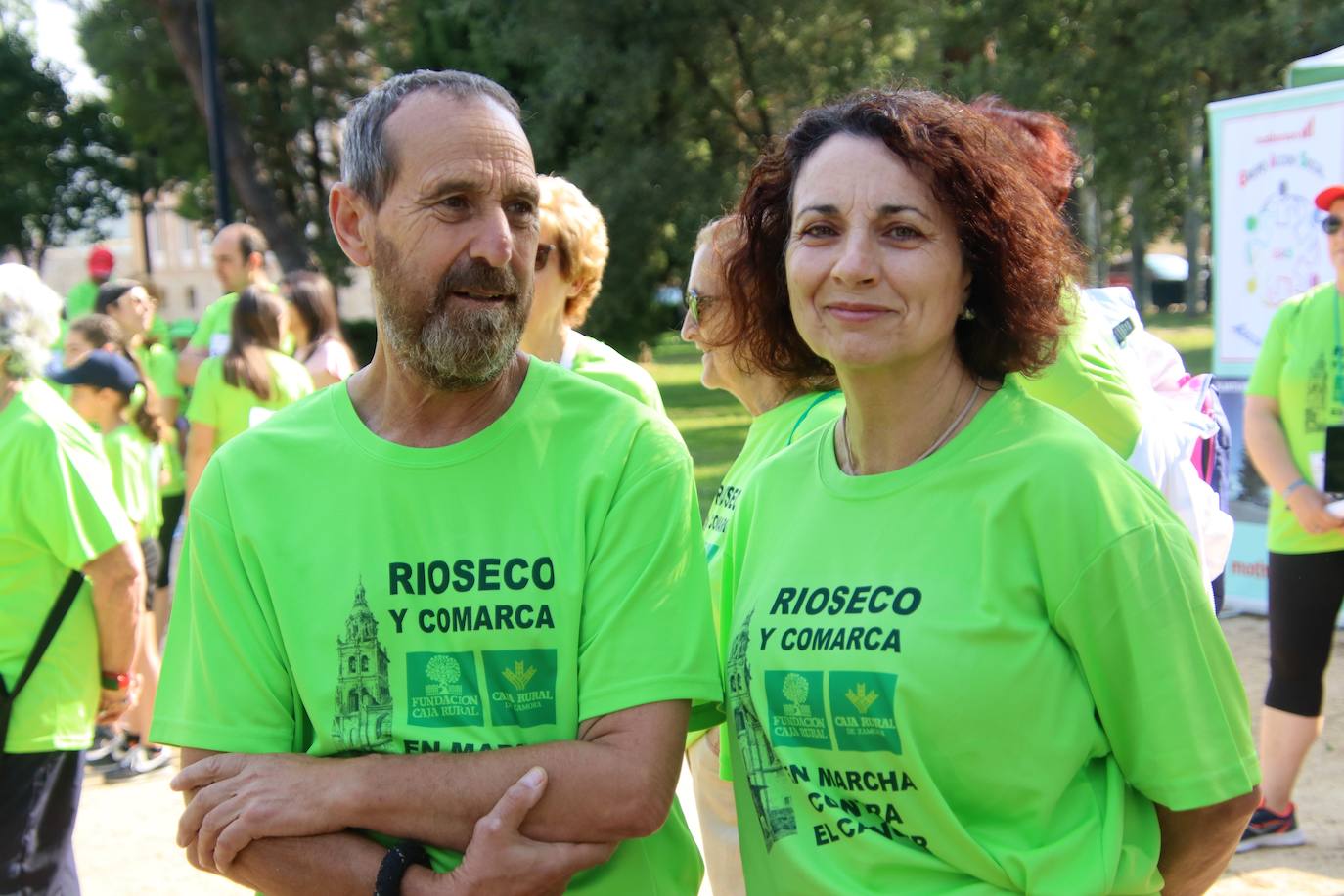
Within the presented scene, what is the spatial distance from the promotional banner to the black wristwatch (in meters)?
6.83

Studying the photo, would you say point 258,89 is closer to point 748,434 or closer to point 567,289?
point 567,289

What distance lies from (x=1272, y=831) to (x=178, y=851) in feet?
14.0

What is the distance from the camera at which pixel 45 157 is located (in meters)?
42.1

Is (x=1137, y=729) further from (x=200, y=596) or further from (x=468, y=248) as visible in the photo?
(x=200, y=596)

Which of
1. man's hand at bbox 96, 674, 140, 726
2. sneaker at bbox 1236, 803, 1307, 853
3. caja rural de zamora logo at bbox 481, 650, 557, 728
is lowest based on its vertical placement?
sneaker at bbox 1236, 803, 1307, 853

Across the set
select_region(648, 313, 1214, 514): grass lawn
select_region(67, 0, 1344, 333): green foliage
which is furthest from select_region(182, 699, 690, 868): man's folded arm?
select_region(67, 0, 1344, 333): green foliage

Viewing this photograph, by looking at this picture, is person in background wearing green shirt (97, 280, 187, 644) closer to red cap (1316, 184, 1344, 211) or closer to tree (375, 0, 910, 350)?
red cap (1316, 184, 1344, 211)

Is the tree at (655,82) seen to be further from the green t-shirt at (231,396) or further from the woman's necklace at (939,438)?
the woman's necklace at (939,438)

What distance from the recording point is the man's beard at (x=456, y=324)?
6.89 feet

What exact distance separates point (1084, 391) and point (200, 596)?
74.0 inches

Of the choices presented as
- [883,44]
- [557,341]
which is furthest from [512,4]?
[557,341]

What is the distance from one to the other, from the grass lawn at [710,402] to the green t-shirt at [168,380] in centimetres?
341

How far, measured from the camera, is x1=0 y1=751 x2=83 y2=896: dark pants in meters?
3.42

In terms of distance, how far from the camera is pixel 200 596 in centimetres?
212
